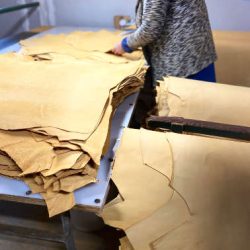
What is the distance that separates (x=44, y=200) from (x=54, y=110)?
296 millimetres


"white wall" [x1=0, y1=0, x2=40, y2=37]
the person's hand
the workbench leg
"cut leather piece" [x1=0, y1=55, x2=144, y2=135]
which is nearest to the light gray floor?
the workbench leg

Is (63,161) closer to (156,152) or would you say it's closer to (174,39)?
(156,152)

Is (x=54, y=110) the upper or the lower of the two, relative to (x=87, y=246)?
upper

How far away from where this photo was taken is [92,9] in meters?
2.58

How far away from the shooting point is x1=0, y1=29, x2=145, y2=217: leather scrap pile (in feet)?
2.56

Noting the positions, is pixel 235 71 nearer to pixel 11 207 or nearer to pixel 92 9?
pixel 92 9

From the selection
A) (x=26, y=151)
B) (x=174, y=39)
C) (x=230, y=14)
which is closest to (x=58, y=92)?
(x=26, y=151)

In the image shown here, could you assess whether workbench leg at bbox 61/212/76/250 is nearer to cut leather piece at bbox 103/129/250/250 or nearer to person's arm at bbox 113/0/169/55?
cut leather piece at bbox 103/129/250/250

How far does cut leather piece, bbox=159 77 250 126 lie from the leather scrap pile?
177mm

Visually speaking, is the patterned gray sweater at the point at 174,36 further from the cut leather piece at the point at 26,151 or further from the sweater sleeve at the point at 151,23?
the cut leather piece at the point at 26,151

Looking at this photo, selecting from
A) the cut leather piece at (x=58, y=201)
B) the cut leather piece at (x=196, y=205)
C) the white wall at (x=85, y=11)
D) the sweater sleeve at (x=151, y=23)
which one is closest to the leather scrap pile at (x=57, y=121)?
the cut leather piece at (x=58, y=201)

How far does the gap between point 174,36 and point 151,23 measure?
0.50 feet

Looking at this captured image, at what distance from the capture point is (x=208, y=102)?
117cm

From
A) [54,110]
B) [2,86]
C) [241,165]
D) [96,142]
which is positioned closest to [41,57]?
[2,86]
